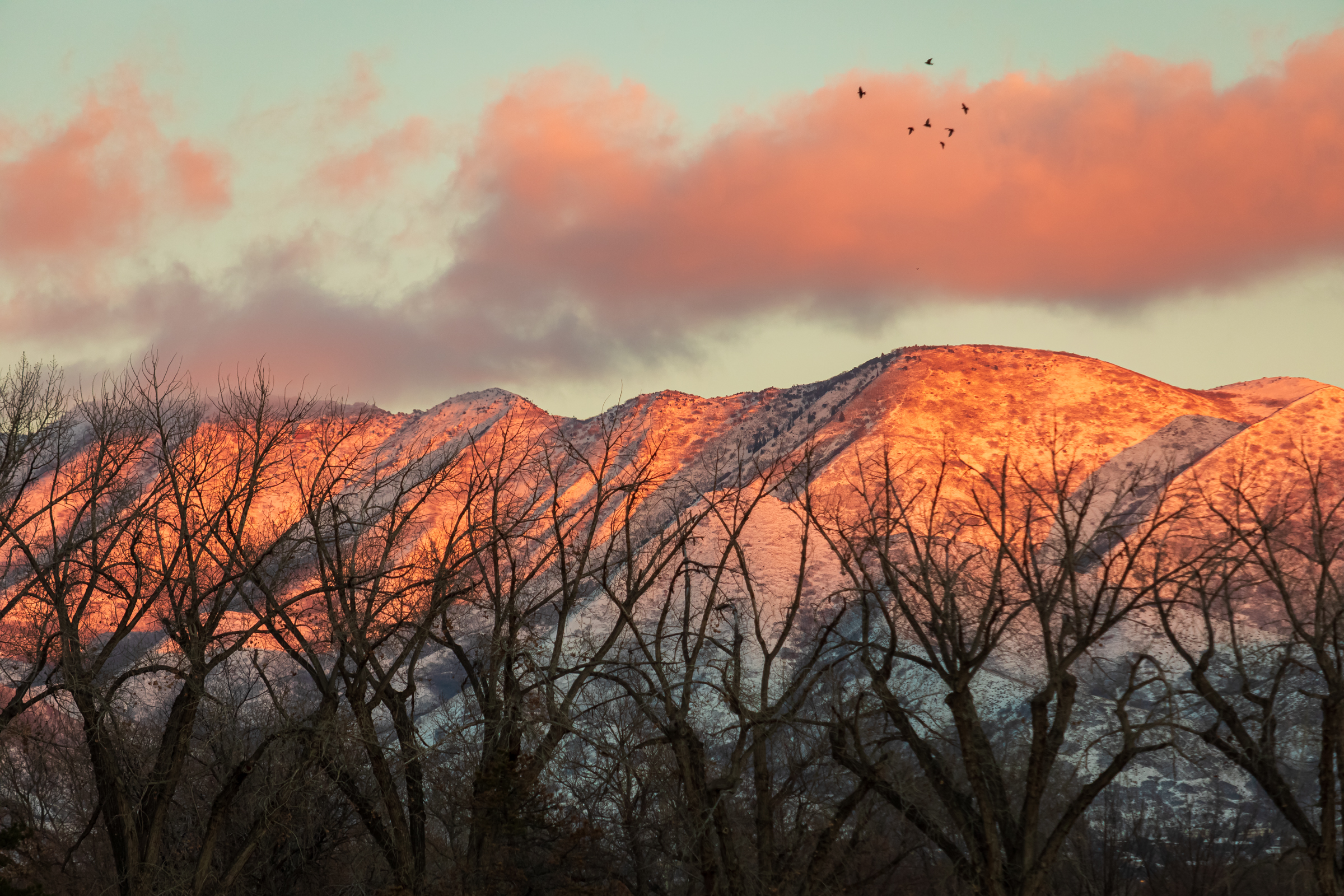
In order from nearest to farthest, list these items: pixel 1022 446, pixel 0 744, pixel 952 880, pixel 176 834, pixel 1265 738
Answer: pixel 0 744 → pixel 1265 738 → pixel 176 834 → pixel 952 880 → pixel 1022 446

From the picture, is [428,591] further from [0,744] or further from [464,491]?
[0,744]

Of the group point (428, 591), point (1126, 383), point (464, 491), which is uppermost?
point (1126, 383)

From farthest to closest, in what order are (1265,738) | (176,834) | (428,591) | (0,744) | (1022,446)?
1. (1022,446)
2. (176,834)
3. (428,591)
4. (1265,738)
5. (0,744)

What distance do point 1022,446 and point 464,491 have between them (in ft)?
431

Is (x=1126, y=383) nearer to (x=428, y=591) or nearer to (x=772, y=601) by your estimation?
(x=772, y=601)

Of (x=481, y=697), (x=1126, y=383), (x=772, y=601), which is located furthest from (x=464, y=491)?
(x=1126, y=383)

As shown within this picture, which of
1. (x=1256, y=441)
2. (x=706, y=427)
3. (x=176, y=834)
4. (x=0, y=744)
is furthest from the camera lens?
(x=706, y=427)

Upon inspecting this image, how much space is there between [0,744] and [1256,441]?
141 meters

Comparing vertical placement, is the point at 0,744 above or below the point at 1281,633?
below

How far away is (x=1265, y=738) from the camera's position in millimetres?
21625

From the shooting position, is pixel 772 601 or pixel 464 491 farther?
pixel 772 601

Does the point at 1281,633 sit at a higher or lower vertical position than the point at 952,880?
higher

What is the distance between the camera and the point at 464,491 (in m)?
25.6

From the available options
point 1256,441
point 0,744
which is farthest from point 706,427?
point 0,744
